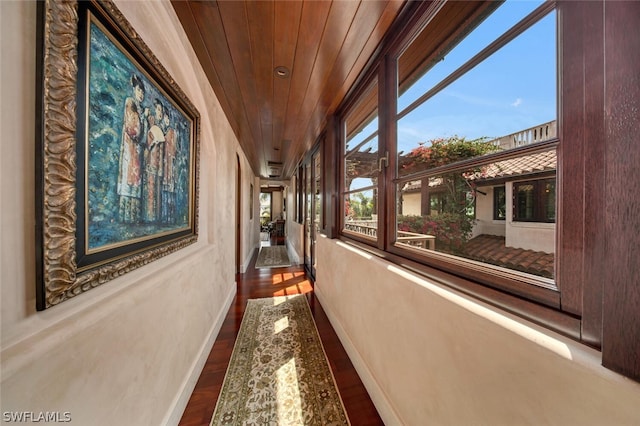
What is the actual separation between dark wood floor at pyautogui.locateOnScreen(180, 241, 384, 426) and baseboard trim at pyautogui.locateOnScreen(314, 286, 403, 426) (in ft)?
0.14

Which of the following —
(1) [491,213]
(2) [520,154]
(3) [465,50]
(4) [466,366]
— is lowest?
(4) [466,366]

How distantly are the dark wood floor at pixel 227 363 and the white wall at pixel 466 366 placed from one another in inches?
3.8

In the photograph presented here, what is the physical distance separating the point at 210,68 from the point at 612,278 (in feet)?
7.30

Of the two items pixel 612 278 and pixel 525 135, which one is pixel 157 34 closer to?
pixel 525 135

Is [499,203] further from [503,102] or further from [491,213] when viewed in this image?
[503,102]

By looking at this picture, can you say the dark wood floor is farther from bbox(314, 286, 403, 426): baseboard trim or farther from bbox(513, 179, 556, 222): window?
bbox(513, 179, 556, 222): window

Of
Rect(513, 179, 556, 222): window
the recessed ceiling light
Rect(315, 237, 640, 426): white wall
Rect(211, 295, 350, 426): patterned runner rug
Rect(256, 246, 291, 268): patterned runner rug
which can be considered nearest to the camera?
Rect(315, 237, 640, 426): white wall

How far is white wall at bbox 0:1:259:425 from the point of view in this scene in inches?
19.4

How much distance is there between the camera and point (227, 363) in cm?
169

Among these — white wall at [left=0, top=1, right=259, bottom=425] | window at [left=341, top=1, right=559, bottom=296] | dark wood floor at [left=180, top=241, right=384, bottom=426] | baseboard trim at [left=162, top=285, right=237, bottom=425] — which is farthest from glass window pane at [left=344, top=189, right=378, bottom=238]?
baseboard trim at [left=162, top=285, right=237, bottom=425]

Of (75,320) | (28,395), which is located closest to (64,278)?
(75,320)

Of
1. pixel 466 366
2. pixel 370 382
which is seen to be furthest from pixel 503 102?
pixel 370 382

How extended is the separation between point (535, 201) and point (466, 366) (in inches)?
23.9

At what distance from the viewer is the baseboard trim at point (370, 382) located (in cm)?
117
